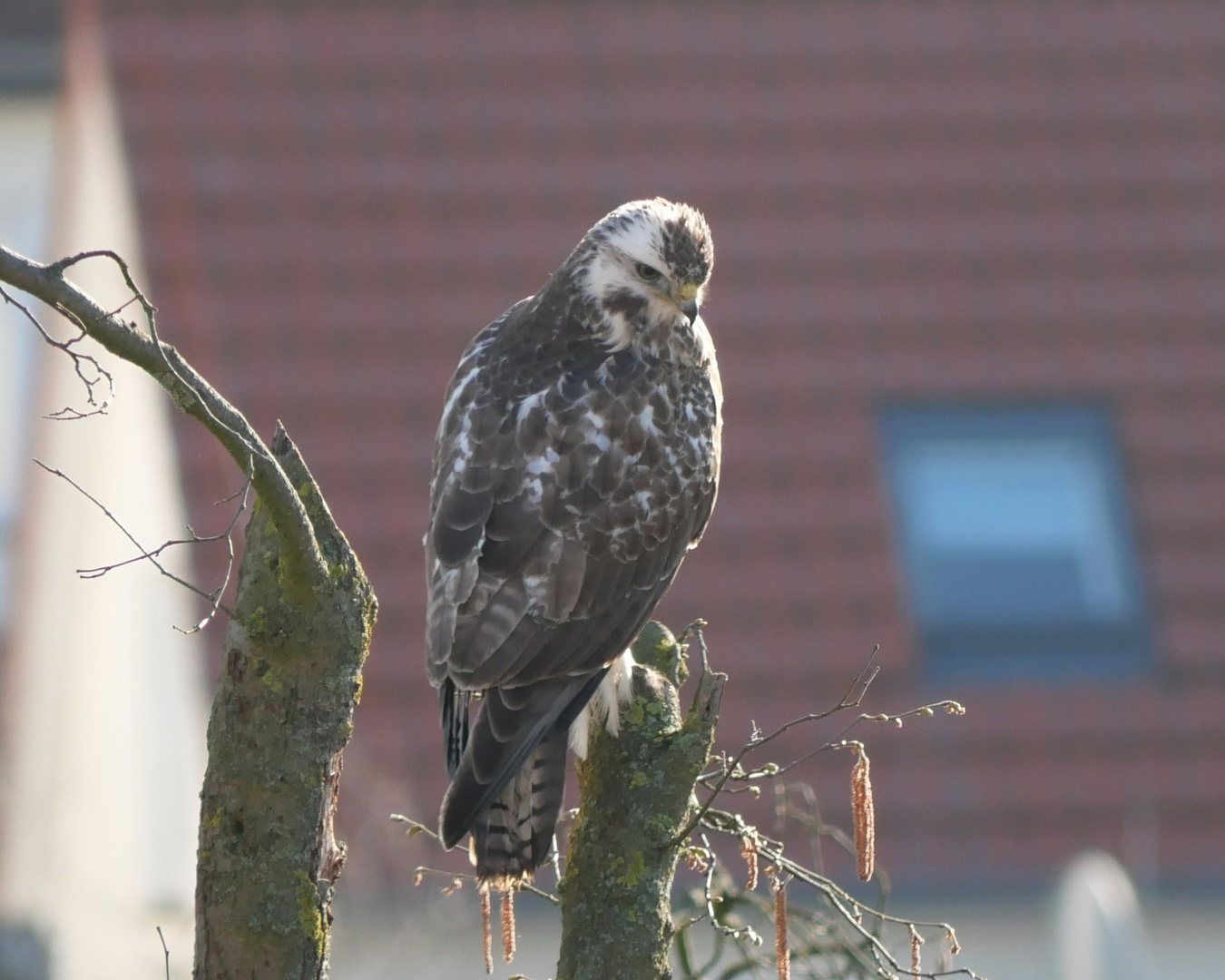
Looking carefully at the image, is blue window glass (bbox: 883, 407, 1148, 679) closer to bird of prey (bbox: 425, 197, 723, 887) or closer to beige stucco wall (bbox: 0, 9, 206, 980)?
beige stucco wall (bbox: 0, 9, 206, 980)

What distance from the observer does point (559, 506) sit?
3797 millimetres

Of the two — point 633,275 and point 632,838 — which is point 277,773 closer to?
point 632,838

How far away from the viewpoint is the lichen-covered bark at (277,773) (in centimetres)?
252

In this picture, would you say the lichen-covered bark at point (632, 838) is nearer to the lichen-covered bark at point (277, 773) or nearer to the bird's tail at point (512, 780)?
the bird's tail at point (512, 780)

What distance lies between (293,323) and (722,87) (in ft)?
7.35

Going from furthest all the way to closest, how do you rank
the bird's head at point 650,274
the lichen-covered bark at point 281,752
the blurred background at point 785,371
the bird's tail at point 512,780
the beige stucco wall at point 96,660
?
1. the beige stucco wall at point 96,660
2. the blurred background at point 785,371
3. the bird's head at point 650,274
4. the bird's tail at point 512,780
5. the lichen-covered bark at point 281,752

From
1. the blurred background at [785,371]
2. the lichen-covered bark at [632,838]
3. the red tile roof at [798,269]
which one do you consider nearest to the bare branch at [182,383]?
the lichen-covered bark at [632,838]

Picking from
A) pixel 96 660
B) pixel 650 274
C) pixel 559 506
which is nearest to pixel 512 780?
pixel 559 506

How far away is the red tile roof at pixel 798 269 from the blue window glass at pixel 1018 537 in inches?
5.2

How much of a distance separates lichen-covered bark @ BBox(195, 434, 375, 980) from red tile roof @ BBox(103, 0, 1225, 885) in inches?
186

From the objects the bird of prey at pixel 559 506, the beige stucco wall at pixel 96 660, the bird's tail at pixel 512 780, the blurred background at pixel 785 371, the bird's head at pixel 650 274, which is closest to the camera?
the bird's tail at pixel 512 780

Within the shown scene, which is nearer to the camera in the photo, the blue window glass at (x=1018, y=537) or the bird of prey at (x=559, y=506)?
the bird of prey at (x=559, y=506)

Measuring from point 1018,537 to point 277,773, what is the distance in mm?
6153

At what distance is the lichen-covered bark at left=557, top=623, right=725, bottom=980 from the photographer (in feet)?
9.27
